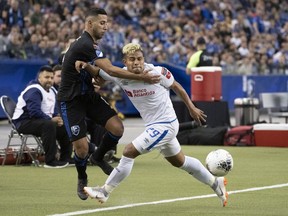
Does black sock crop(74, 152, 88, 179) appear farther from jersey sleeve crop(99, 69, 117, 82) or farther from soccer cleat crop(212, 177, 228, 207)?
soccer cleat crop(212, 177, 228, 207)

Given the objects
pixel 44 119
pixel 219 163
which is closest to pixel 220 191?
pixel 219 163

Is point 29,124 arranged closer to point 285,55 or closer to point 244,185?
point 244,185

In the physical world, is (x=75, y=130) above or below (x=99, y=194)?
above

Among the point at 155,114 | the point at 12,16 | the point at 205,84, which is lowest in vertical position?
the point at 205,84

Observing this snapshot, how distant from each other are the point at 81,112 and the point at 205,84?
1043 cm

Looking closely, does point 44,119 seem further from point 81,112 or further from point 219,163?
point 219,163

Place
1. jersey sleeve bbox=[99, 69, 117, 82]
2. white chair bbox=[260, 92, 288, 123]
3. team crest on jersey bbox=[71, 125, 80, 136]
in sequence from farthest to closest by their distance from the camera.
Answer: white chair bbox=[260, 92, 288, 123] → team crest on jersey bbox=[71, 125, 80, 136] → jersey sleeve bbox=[99, 69, 117, 82]

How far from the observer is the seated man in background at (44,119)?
15.4m

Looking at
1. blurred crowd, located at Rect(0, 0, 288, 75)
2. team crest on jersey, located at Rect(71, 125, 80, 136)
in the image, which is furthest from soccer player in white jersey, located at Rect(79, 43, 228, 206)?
blurred crowd, located at Rect(0, 0, 288, 75)

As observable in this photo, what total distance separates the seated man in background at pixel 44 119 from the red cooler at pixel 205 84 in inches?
254

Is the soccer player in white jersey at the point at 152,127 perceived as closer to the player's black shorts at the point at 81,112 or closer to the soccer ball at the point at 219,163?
the soccer ball at the point at 219,163

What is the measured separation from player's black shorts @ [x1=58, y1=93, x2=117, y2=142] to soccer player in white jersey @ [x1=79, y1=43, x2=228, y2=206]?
1.11 meters

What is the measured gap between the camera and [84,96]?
11516 mm

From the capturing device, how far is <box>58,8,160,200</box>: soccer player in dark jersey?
11141mm
